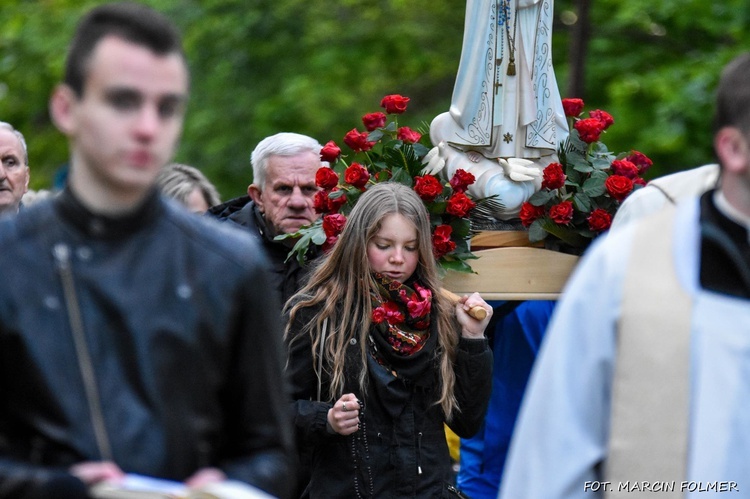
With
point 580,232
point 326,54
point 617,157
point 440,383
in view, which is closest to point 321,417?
point 440,383

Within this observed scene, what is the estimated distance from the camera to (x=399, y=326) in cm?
495

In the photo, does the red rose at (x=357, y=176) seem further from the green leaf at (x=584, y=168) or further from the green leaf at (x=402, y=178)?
the green leaf at (x=584, y=168)

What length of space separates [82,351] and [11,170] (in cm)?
358

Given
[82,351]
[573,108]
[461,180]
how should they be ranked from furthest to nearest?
[573,108] < [461,180] < [82,351]

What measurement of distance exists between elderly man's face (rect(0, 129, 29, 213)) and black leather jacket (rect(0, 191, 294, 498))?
10.5ft

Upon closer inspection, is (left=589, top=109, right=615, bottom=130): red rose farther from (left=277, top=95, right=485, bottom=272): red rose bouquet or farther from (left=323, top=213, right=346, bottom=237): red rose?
(left=323, top=213, right=346, bottom=237): red rose

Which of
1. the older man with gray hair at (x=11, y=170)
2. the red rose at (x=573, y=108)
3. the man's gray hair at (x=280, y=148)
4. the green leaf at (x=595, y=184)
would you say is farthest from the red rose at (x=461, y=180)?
the older man with gray hair at (x=11, y=170)

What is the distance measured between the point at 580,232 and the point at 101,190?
3.43 metres

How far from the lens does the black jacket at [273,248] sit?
580 centimetres

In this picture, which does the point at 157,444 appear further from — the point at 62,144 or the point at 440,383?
the point at 62,144

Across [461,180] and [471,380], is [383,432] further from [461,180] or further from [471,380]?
[461,180]

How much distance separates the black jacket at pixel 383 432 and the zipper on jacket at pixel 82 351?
7.64 ft

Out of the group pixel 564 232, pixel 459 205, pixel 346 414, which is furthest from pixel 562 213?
pixel 346 414

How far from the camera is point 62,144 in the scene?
1780 centimetres
